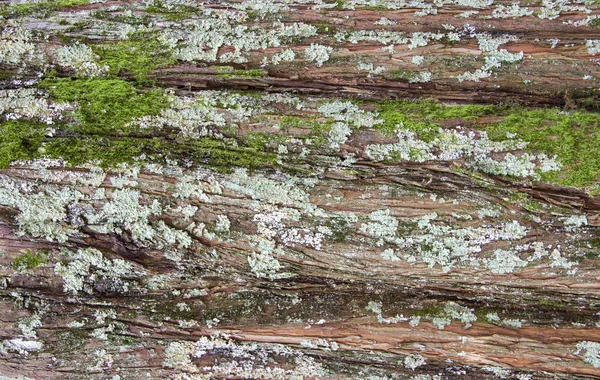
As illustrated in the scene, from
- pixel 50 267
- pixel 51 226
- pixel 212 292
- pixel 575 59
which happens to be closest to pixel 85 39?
pixel 51 226

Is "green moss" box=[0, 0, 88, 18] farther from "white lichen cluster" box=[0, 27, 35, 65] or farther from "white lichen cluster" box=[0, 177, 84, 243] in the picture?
"white lichen cluster" box=[0, 177, 84, 243]

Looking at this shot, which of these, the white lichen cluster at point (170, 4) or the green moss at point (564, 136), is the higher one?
the white lichen cluster at point (170, 4)

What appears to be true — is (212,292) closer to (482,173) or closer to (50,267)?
(50,267)

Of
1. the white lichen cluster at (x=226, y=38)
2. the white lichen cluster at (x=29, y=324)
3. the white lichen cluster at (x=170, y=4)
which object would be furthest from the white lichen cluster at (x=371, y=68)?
the white lichen cluster at (x=29, y=324)

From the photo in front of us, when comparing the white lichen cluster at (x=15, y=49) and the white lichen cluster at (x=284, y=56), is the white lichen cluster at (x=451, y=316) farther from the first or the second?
the white lichen cluster at (x=15, y=49)

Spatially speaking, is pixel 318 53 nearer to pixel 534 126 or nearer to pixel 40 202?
pixel 534 126

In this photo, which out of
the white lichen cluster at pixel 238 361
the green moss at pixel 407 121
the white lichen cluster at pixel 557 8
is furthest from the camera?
the white lichen cluster at pixel 557 8

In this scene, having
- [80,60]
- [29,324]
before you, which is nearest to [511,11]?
[80,60]
